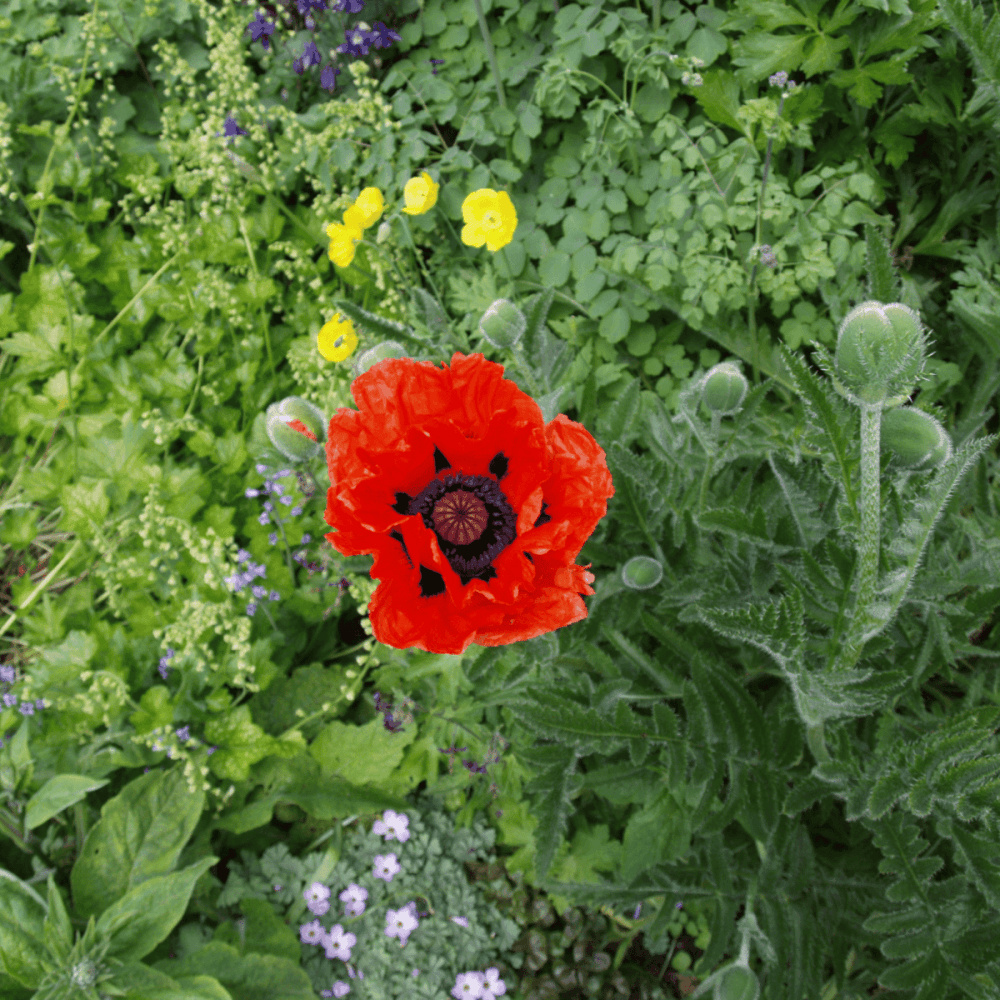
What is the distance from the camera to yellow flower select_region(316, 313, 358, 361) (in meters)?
1.73

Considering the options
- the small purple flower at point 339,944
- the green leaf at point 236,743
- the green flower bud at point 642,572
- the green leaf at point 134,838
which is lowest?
the small purple flower at point 339,944

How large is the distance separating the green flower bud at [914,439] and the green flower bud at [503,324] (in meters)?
0.68

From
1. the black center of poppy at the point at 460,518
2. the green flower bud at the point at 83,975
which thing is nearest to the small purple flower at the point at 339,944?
the green flower bud at the point at 83,975

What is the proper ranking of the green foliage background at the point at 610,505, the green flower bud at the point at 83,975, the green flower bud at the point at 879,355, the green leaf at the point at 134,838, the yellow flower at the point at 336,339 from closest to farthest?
the green flower bud at the point at 879,355 < the green foliage background at the point at 610,505 < the green flower bud at the point at 83,975 < the yellow flower at the point at 336,339 < the green leaf at the point at 134,838

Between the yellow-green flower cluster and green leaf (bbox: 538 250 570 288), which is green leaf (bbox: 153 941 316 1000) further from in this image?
green leaf (bbox: 538 250 570 288)

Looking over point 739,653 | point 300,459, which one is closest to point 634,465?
point 739,653

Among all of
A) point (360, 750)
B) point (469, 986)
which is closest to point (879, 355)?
point (360, 750)

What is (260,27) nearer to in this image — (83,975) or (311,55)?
(311,55)

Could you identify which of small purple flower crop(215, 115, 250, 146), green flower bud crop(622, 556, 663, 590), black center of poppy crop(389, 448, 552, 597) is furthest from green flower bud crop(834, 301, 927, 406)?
small purple flower crop(215, 115, 250, 146)

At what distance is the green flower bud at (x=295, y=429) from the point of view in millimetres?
1443

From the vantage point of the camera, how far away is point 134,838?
1872mm

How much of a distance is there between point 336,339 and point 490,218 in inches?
18.7

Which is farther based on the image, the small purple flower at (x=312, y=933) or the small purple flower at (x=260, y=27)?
the small purple flower at (x=260, y=27)

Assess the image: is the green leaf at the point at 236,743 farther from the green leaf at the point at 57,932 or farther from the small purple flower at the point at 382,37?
the small purple flower at the point at 382,37
